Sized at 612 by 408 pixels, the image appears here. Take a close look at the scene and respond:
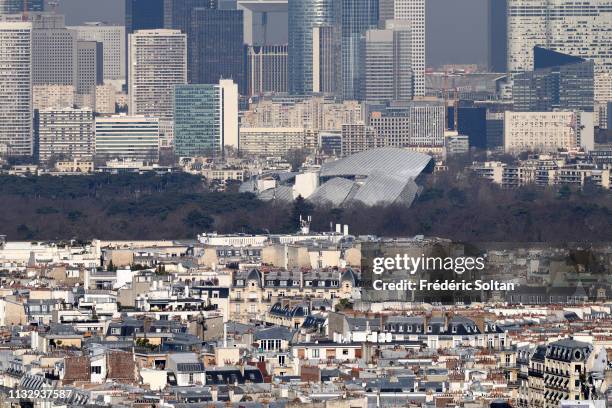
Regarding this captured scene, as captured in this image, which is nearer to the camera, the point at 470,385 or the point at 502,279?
the point at 470,385

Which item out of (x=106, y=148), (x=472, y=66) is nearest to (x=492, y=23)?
(x=472, y=66)

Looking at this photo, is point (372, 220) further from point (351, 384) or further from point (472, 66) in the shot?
point (472, 66)

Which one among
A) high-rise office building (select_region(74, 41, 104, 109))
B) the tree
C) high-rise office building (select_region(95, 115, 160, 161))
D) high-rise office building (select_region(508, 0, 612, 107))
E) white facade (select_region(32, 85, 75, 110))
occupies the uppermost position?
high-rise office building (select_region(508, 0, 612, 107))

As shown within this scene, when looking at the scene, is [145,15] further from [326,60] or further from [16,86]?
[16,86]

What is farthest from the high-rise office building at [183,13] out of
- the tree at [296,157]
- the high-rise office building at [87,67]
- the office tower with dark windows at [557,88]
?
the tree at [296,157]

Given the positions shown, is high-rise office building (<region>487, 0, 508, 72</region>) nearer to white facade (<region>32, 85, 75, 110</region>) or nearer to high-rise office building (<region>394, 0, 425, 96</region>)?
high-rise office building (<region>394, 0, 425, 96</region>)

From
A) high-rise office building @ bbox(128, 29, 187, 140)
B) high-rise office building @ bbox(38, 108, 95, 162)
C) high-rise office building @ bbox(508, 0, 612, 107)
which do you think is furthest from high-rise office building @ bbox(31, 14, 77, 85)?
high-rise office building @ bbox(38, 108, 95, 162)
